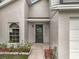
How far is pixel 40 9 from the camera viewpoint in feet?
102

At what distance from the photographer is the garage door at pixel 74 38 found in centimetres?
1080

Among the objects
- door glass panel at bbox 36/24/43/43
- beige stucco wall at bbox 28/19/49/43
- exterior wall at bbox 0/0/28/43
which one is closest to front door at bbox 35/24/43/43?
door glass panel at bbox 36/24/43/43

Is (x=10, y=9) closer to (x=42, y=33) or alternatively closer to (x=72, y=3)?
(x=42, y=33)

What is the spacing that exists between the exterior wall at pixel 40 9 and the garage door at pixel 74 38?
781 inches

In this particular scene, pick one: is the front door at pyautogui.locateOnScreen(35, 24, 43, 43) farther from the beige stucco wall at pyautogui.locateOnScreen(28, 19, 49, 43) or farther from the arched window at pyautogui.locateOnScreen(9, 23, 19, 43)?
the arched window at pyautogui.locateOnScreen(9, 23, 19, 43)

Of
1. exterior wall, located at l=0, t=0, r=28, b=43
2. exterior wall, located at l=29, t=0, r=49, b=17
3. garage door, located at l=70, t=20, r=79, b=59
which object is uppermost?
exterior wall, located at l=29, t=0, r=49, b=17

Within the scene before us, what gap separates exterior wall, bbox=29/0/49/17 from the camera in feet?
101

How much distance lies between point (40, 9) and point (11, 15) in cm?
848

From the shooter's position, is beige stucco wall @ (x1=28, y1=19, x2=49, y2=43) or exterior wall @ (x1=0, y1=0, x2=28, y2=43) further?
beige stucco wall @ (x1=28, y1=19, x2=49, y2=43)

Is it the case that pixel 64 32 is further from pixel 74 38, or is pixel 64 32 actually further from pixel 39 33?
pixel 39 33

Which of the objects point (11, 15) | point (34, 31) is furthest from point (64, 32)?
point (34, 31)

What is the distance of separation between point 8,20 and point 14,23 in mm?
763

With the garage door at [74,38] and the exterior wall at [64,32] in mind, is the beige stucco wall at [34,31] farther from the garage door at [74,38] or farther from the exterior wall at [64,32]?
the garage door at [74,38]

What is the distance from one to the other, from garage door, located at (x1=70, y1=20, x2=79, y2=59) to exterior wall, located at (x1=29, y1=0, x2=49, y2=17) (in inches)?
781
